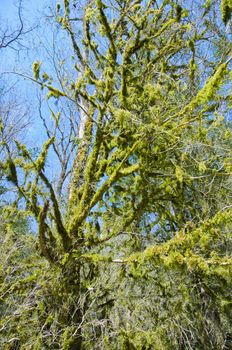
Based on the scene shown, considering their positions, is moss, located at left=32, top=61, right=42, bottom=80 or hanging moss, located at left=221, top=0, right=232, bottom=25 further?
moss, located at left=32, top=61, right=42, bottom=80

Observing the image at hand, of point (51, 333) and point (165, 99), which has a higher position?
point (165, 99)

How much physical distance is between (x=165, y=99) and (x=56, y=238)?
8.02 ft

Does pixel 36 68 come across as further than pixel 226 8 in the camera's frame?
Yes

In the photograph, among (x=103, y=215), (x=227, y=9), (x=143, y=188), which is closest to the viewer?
(x=227, y=9)

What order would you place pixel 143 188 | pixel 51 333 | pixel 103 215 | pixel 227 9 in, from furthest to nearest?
pixel 103 215, pixel 143 188, pixel 51 333, pixel 227 9

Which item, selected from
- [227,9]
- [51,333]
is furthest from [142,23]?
[51,333]

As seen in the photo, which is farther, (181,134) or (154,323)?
(154,323)

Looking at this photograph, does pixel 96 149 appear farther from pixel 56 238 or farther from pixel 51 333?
pixel 51 333

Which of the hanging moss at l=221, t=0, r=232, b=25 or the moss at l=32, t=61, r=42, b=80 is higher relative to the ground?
the moss at l=32, t=61, r=42, b=80

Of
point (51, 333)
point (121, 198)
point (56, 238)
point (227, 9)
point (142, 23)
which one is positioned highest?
point (142, 23)

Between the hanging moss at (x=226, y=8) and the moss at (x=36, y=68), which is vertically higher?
the moss at (x=36, y=68)

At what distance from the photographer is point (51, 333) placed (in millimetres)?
4352

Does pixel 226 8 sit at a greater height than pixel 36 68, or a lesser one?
lesser

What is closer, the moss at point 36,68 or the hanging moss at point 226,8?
the hanging moss at point 226,8
